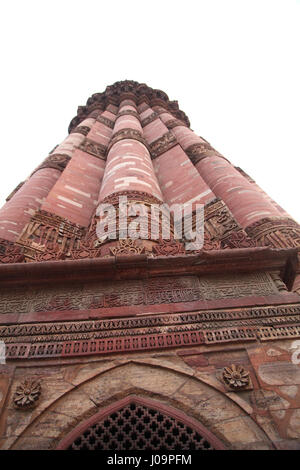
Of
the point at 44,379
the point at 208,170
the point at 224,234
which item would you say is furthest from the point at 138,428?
the point at 208,170

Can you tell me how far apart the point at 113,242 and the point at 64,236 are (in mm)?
1767

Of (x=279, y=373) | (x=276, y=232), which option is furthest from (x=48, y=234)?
(x=279, y=373)

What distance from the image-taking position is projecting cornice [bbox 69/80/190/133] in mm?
16734

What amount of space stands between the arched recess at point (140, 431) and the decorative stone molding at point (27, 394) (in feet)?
1.26

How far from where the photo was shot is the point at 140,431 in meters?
2.50

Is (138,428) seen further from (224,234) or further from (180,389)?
(224,234)

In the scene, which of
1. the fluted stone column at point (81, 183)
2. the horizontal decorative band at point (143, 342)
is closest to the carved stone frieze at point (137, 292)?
the horizontal decorative band at point (143, 342)

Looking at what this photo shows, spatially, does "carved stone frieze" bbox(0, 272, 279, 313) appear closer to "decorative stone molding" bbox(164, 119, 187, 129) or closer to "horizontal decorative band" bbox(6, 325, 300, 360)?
"horizontal decorative band" bbox(6, 325, 300, 360)

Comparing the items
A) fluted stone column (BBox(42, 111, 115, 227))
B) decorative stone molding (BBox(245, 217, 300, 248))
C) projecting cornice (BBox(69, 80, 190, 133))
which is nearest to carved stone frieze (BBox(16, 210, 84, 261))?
fluted stone column (BBox(42, 111, 115, 227))

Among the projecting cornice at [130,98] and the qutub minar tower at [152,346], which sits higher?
the projecting cornice at [130,98]

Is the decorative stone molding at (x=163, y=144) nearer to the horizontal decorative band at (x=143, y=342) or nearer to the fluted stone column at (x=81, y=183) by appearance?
the fluted stone column at (x=81, y=183)

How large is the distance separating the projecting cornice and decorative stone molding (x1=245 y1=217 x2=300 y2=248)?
40.4 feet

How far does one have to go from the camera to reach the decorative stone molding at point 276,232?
5035 millimetres

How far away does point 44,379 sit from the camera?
2.76m
